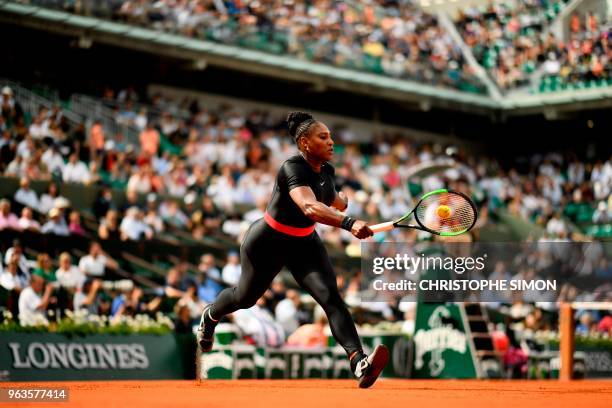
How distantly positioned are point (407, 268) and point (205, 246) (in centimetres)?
540

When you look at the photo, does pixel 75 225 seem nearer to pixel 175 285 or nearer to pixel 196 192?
pixel 175 285

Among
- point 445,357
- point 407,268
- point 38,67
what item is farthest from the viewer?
point 38,67

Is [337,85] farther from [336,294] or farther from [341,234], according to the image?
[336,294]

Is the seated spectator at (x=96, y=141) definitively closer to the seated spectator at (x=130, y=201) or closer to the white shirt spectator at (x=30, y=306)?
the seated spectator at (x=130, y=201)

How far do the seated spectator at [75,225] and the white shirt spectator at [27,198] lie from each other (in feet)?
1.95

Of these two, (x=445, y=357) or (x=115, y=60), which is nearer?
(x=445, y=357)

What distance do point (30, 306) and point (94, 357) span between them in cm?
108

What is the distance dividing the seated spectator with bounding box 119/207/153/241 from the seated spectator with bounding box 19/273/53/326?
10.8 feet

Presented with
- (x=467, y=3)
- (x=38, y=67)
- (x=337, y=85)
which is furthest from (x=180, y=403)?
(x=467, y=3)

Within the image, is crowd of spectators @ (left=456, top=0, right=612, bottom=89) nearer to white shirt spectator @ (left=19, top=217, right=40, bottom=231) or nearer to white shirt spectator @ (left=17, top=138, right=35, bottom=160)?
white shirt spectator @ (left=17, top=138, right=35, bottom=160)

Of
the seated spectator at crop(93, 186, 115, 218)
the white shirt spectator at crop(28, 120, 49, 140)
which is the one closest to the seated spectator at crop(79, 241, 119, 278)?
the seated spectator at crop(93, 186, 115, 218)

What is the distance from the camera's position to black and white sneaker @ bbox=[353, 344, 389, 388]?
8.01 m

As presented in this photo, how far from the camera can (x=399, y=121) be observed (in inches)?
1196

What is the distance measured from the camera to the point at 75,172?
1809cm
